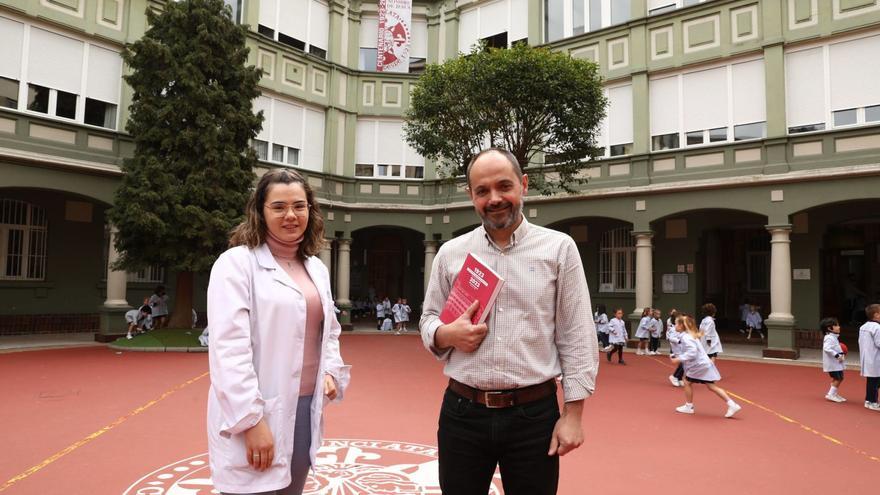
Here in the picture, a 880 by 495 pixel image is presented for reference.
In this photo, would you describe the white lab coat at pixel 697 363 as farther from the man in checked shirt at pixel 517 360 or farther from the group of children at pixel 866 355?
the man in checked shirt at pixel 517 360

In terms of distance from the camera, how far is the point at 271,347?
253 centimetres

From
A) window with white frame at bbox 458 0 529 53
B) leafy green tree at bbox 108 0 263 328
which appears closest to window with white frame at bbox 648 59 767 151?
window with white frame at bbox 458 0 529 53

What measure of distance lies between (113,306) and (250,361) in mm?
16664

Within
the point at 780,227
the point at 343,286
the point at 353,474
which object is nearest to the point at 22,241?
the point at 343,286

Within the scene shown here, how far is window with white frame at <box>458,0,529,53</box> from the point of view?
70.6 feet

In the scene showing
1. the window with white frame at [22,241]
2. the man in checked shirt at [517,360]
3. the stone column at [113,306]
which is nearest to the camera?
the man in checked shirt at [517,360]

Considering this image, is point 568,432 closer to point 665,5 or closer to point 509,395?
point 509,395

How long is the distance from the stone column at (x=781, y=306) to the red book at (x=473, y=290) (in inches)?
648

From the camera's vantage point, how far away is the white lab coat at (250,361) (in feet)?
7.69

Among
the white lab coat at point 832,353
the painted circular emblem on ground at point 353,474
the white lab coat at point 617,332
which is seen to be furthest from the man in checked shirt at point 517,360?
the white lab coat at point 617,332

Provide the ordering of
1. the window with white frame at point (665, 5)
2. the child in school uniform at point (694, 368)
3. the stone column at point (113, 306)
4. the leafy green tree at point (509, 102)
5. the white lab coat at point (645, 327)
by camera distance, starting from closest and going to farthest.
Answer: the child in school uniform at point (694, 368) < the leafy green tree at point (509, 102) < the stone column at point (113, 306) < the white lab coat at point (645, 327) < the window with white frame at point (665, 5)

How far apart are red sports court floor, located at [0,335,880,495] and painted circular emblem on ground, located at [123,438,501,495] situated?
0.07 ft

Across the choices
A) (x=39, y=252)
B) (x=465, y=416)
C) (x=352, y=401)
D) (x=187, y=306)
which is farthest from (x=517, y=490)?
(x=39, y=252)

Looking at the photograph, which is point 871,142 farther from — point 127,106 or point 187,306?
point 127,106
